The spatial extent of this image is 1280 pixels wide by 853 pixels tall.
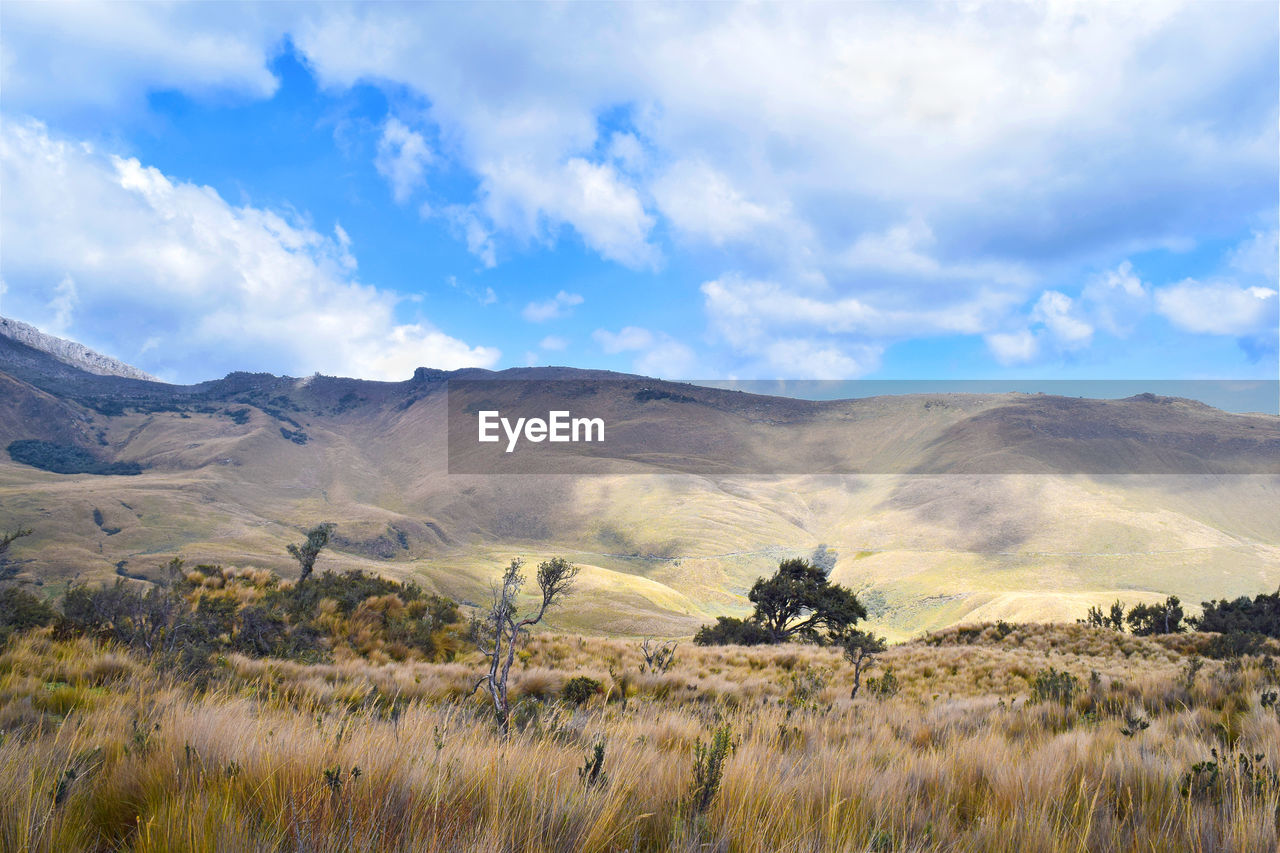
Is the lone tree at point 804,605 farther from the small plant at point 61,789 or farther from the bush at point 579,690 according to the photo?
the small plant at point 61,789

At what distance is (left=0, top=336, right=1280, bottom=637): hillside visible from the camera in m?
67.8

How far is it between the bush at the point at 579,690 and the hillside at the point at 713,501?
4072cm

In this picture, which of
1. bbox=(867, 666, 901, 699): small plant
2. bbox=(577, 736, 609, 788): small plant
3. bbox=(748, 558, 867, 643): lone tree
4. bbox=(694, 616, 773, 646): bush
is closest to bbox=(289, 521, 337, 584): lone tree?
bbox=(867, 666, 901, 699): small plant

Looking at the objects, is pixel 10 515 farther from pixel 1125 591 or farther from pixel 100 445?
pixel 1125 591

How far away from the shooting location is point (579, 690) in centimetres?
841

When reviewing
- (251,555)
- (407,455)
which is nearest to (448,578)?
(251,555)

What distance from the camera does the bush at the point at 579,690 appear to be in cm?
821

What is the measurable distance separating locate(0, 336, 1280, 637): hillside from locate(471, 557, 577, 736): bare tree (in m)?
38.7

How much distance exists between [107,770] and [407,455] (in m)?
196

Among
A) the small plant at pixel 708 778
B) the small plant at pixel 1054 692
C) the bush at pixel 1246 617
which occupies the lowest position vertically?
the bush at pixel 1246 617

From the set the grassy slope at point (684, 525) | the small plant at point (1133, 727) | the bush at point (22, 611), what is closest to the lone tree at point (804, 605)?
the grassy slope at point (684, 525)

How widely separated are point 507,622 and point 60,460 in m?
187

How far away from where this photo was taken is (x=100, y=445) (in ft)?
535

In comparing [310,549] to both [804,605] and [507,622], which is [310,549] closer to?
[507,622]
